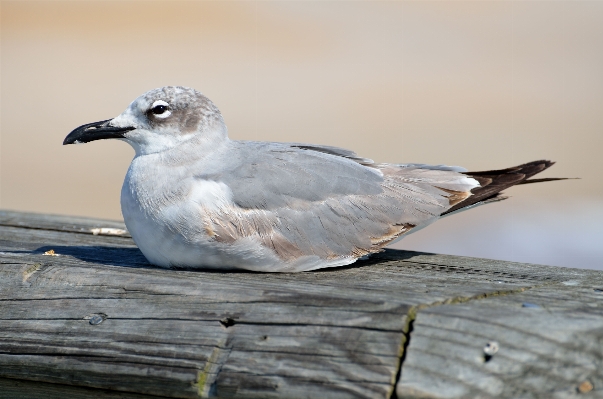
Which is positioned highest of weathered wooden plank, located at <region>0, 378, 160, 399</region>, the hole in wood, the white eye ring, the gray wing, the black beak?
the white eye ring

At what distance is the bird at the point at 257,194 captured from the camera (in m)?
3.95

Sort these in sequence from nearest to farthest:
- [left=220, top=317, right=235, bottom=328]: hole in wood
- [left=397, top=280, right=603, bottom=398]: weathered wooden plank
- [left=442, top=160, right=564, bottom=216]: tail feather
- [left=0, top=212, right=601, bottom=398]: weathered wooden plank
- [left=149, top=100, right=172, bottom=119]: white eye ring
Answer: [left=397, top=280, right=603, bottom=398]: weathered wooden plank, [left=0, top=212, right=601, bottom=398]: weathered wooden plank, [left=220, top=317, right=235, bottom=328]: hole in wood, [left=149, top=100, right=172, bottom=119]: white eye ring, [left=442, top=160, right=564, bottom=216]: tail feather

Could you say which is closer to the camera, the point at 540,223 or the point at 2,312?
the point at 2,312

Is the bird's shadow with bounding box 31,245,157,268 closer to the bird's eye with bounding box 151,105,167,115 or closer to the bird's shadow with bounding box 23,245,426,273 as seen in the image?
the bird's shadow with bounding box 23,245,426,273

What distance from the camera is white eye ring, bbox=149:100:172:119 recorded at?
14.5 ft

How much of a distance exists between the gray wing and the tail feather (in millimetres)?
49

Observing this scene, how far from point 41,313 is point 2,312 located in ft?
0.69

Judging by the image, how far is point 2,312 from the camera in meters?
3.35

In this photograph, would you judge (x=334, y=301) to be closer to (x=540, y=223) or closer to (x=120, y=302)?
(x=120, y=302)

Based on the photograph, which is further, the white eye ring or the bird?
the white eye ring

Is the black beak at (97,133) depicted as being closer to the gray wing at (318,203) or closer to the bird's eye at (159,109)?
the bird's eye at (159,109)

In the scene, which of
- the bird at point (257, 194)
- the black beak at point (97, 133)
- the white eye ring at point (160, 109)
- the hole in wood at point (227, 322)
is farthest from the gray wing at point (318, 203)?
the hole in wood at point (227, 322)

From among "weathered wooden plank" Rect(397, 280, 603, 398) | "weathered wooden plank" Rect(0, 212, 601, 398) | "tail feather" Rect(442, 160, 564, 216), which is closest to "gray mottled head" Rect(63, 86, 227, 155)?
"weathered wooden plank" Rect(0, 212, 601, 398)

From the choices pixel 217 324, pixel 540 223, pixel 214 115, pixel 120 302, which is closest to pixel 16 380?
pixel 120 302
